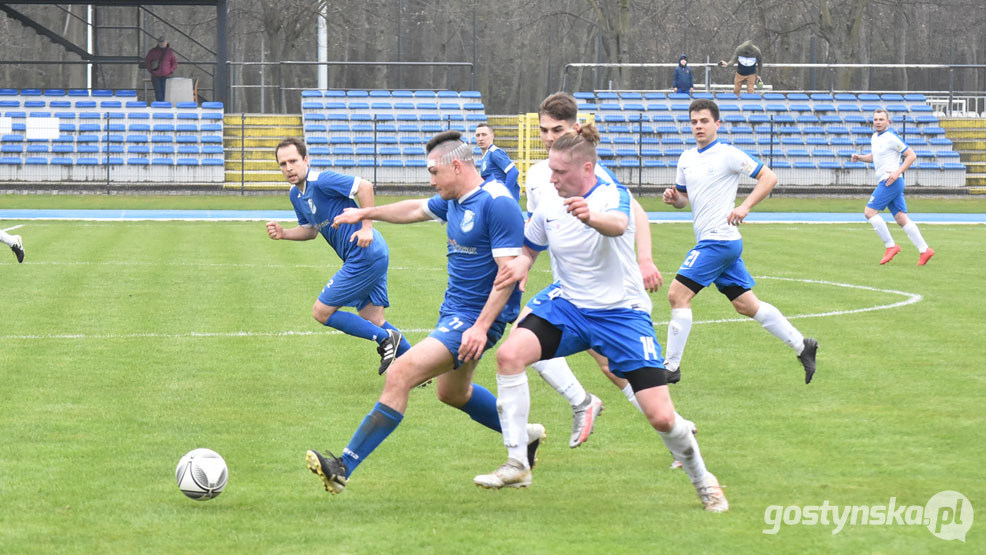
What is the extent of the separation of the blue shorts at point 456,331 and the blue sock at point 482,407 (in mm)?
495

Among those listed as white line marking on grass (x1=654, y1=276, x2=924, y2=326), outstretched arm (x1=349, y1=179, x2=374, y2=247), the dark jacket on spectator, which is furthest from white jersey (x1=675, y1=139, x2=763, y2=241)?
the dark jacket on spectator

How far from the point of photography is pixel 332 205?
934cm

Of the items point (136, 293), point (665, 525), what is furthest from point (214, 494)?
point (136, 293)

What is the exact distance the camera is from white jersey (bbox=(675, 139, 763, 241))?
9109 millimetres

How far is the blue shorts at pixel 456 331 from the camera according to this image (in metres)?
6.21

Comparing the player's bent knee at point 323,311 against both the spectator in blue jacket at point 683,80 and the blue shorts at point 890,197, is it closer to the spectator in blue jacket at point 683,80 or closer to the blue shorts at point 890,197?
the blue shorts at point 890,197

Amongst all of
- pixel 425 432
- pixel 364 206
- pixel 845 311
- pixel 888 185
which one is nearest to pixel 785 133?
pixel 888 185

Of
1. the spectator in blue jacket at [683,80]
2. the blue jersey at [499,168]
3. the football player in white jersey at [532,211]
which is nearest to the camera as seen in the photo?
the football player in white jersey at [532,211]

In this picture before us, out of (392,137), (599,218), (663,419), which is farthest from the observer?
(392,137)

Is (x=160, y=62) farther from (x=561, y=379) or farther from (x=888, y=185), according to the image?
(x=561, y=379)

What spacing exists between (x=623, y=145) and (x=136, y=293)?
79.6 ft

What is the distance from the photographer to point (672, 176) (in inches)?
1435

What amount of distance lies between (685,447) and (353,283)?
402 centimetres

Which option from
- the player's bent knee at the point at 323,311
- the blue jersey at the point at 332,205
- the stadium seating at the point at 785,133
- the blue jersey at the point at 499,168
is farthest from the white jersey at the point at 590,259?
the stadium seating at the point at 785,133
